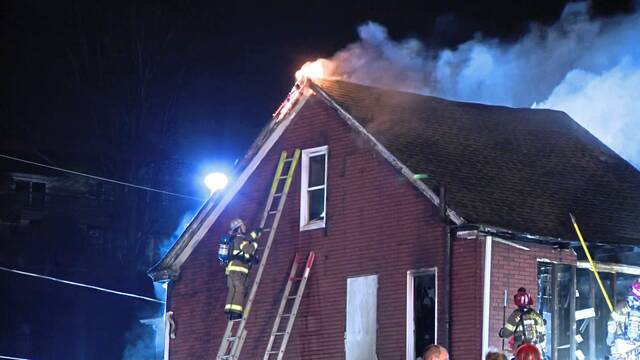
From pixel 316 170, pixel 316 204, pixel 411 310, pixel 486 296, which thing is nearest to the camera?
pixel 486 296

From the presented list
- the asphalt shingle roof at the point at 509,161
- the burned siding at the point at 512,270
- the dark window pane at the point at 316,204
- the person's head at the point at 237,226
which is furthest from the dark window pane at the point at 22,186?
the burned siding at the point at 512,270

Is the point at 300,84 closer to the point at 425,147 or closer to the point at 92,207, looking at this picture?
the point at 425,147

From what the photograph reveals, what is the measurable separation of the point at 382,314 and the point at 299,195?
3.13 m

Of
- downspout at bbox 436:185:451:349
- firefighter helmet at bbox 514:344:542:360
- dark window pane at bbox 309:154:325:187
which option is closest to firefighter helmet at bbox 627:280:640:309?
downspout at bbox 436:185:451:349

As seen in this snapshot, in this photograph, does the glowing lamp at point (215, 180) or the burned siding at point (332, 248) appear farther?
the glowing lamp at point (215, 180)

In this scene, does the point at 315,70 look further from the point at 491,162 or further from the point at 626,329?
the point at 626,329

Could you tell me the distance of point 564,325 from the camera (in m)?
23.5

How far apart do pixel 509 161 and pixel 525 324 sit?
5906 mm

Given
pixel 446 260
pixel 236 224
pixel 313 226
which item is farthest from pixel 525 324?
pixel 313 226

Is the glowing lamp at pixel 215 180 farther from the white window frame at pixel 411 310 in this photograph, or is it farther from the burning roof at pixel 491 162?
the white window frame at pixel 411 310

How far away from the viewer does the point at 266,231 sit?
26.3 metres

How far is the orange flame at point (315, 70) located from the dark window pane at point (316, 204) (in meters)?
2.12

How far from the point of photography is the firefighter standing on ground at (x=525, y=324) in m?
20.3

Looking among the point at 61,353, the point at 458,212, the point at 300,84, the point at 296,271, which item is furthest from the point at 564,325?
the point at 61,353
